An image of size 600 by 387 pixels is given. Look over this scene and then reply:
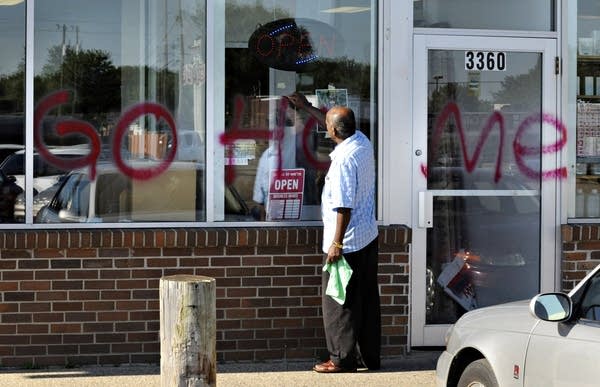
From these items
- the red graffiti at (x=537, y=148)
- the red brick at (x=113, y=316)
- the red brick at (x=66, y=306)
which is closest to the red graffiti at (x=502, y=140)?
the red graffiti at (x=537, y=148)

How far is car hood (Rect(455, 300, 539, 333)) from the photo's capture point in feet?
15.4

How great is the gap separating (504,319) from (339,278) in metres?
2.03

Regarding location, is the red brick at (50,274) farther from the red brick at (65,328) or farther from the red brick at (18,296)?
the red brick at (65,328)

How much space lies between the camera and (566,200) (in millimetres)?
7867

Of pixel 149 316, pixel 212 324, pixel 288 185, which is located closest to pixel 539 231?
pixel 288 185

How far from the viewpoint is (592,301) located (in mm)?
4426

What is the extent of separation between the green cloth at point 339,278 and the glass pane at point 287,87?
81cm

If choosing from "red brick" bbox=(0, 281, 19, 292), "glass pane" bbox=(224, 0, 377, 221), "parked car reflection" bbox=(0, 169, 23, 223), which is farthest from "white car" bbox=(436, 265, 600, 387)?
"parked car reflection" bbox=(0, 169, 23, 223)

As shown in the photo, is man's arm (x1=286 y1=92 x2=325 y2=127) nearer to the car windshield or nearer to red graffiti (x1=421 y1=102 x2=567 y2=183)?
red graffiti (x1=421 y1=102 x2=567 y2=183)

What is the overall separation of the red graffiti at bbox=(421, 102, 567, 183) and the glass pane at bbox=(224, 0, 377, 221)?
1.98ft

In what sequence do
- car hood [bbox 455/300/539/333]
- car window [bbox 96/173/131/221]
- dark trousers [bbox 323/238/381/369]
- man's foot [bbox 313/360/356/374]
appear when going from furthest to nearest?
1. car window [bbox 96/173/131/221]
2. man's foot [bbox 313/360/356/374]
3. dark trousers [bbox 323/238/381/369]
4. car hood [bbox 455/300/539/333]

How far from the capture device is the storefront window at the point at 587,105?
7902 mm

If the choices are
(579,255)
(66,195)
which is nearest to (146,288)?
(66,195)

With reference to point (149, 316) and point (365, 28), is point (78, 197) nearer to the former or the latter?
point (149, 316)
